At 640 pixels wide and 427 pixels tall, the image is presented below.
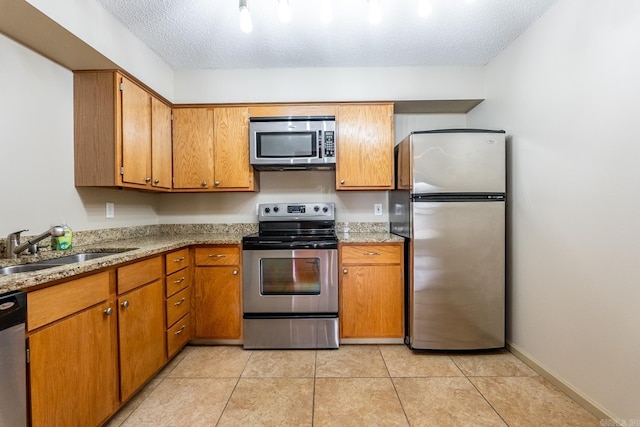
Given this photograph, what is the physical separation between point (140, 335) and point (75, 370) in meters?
0.48

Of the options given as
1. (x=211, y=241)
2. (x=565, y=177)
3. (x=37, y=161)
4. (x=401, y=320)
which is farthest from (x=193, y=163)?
(x=565, y=177)

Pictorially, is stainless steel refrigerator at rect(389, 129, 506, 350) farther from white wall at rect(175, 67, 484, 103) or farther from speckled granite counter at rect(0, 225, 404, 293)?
white wall at rect(175, 67, 484, 103)

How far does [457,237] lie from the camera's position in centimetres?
224

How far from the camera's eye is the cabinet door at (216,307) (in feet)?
8.13

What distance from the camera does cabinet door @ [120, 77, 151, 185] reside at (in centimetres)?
211

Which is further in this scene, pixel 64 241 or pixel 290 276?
pixel 290 276

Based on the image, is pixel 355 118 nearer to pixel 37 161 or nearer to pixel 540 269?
pixel 540 269

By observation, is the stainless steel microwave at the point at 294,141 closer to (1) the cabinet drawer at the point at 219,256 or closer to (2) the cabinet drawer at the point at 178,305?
(1) the cabinet drawer at the point at 219,256

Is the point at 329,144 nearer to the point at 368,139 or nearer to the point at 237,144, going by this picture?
the point at 368,139

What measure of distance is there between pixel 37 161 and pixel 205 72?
1.51 metres

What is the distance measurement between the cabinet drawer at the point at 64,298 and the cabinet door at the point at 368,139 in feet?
6.16

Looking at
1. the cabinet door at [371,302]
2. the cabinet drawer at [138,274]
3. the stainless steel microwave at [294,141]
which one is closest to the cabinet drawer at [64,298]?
the cabinet drawer at [138,274]

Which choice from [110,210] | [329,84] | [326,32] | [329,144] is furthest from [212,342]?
[326,32]

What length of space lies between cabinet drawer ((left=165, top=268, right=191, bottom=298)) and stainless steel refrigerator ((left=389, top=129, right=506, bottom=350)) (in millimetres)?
1830
